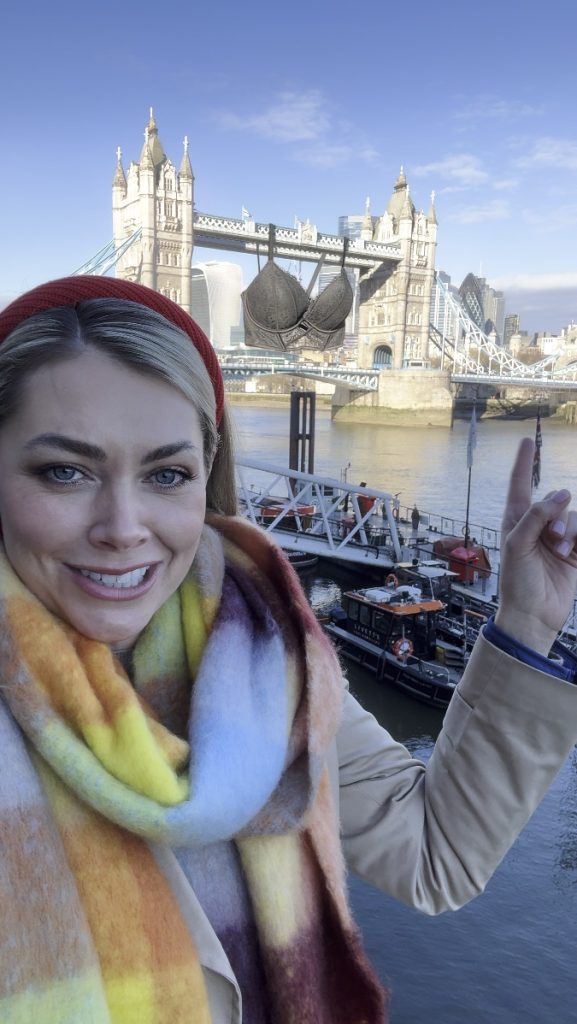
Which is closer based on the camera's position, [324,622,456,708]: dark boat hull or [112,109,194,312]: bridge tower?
[324,622,456,708]: dark boat hull

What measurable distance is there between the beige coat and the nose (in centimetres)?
→ 31

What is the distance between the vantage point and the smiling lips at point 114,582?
0.63 meters

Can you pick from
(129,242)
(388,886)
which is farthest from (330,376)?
(388,886)

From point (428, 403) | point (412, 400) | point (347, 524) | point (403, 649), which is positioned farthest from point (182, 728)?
point (412, 400)

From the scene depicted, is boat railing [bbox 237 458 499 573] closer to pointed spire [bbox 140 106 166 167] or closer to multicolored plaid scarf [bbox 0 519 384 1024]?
multicolored plaid scarf [bbox 0 519 384 1024]

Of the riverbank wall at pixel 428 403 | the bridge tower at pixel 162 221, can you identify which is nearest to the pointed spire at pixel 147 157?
the bridge tower at pixel 162 221

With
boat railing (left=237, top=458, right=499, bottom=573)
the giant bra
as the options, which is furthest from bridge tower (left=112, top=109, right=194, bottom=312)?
the giant bra

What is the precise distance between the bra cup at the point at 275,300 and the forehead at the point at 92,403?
14.6 feet

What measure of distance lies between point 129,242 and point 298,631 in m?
35.7

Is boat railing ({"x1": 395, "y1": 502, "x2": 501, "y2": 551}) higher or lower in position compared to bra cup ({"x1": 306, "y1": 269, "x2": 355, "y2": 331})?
lower

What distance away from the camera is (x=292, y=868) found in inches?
27.0

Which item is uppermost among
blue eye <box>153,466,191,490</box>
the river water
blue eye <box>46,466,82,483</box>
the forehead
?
the forehead

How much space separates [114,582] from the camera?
2.11 feet

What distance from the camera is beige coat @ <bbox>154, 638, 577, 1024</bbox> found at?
753mm
